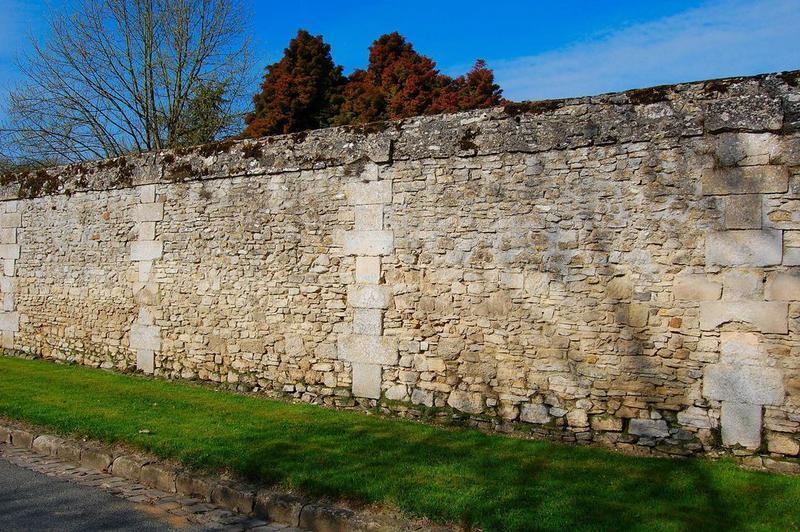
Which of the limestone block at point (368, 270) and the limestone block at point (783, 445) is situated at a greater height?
the limestone block at point (368, 270)

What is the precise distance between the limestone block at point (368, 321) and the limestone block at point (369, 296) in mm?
66

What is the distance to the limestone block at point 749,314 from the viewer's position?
5.32 metres

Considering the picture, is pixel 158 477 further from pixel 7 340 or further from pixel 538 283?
pixel 7 340

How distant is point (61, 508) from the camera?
15.1ft

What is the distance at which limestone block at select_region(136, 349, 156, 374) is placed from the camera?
912 cm

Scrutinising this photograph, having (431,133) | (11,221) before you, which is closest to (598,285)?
(431,133)

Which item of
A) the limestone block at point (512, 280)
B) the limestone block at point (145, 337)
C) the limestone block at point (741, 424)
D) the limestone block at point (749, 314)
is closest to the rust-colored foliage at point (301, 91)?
the limestone block at point (145, 337)

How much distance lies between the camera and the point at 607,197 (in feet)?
19.8

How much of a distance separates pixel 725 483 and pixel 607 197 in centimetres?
259

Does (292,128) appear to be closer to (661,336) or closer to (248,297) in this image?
(248,297)

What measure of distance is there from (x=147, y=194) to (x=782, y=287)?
7823 mm

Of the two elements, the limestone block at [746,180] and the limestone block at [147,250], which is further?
the limestone block at [147,250]

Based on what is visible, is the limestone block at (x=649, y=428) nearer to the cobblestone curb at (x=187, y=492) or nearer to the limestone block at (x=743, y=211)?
the limestone block at (x=743, y=211)

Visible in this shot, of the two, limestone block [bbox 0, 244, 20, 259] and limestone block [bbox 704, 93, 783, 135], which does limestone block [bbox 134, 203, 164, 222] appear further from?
limestone block [bbox 704, 93, 783, 135]
